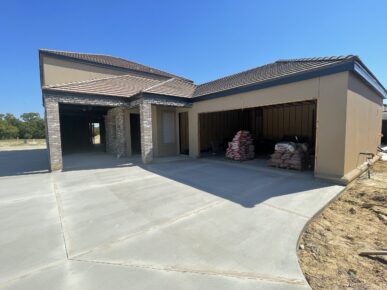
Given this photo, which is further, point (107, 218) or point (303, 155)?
point (303, 155)

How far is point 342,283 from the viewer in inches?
84.1

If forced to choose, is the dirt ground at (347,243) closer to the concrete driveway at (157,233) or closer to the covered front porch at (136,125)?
the concrete driveway at (157,233)

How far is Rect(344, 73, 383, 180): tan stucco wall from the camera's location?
18.5 feet

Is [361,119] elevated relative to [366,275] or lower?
elevated

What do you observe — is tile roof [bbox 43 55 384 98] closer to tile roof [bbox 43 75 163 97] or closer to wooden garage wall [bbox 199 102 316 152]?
tile roof [bbox 43 75 163 97]

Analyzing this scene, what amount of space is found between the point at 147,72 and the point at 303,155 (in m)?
14.5

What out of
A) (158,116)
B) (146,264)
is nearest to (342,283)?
(146,264)

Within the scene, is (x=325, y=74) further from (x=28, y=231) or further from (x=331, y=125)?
(x=28, y=231)

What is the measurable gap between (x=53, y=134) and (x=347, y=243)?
32.1 feet

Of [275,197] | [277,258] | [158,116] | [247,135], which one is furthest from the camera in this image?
[158,116]

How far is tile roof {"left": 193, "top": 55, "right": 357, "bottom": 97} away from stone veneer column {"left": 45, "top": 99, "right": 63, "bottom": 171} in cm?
668

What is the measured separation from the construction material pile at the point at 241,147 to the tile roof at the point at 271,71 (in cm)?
247

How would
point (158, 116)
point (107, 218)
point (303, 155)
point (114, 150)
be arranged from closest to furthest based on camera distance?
1. point (107, 218)
2. point (303, 155)
3. point (158, 116)
4. point (114, 150)

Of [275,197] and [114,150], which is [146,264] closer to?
[275,197]
